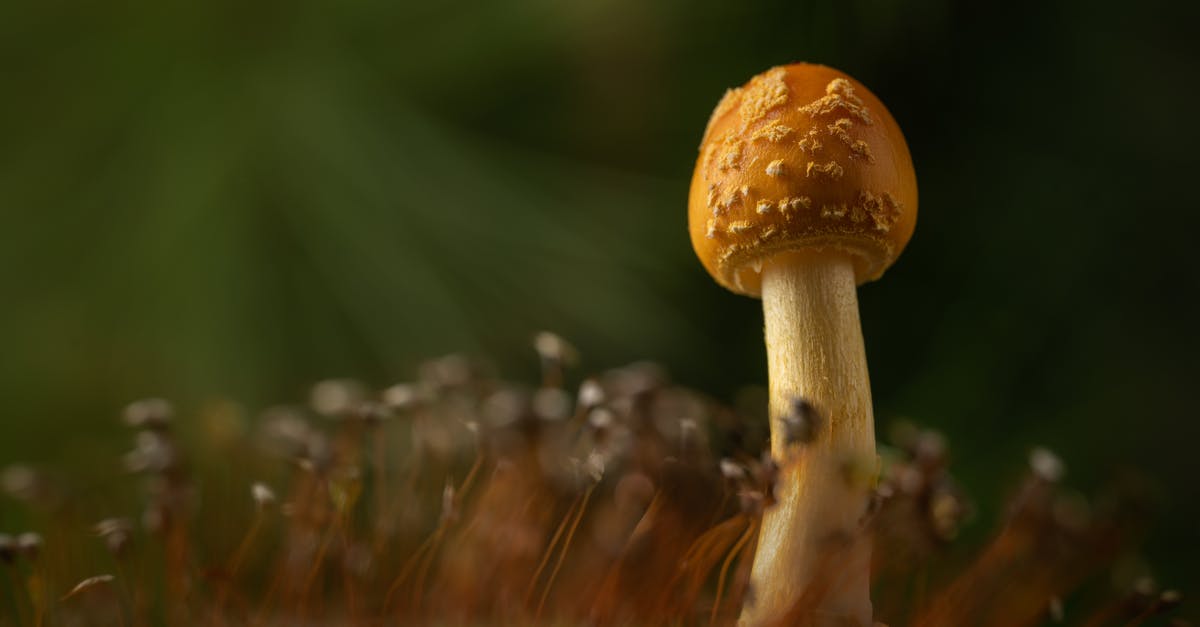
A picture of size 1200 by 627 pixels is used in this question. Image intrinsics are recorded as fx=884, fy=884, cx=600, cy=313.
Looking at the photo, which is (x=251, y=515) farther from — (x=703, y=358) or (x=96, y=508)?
(x=703, y=358)

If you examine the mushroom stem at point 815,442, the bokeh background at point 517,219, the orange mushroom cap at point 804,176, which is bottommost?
the mushroom stem at point 815,442

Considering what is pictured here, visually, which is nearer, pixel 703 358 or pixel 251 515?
pixel 251 515

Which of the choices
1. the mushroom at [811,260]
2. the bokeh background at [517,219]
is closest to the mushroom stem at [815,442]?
the mushroom at [811,260]

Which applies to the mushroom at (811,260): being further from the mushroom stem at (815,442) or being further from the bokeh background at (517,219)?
the bokeh background at (517,219)

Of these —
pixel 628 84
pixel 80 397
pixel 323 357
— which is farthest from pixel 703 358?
pixel 80 397

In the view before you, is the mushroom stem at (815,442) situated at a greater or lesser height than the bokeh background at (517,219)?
lesser

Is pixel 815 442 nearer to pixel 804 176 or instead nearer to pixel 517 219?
pixel 804 176

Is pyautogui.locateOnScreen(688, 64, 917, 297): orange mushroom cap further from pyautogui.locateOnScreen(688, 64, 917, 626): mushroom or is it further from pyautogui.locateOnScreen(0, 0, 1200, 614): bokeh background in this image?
pyautogui.locateOnScreen(0, 0, 1200, 614): bokeh background
